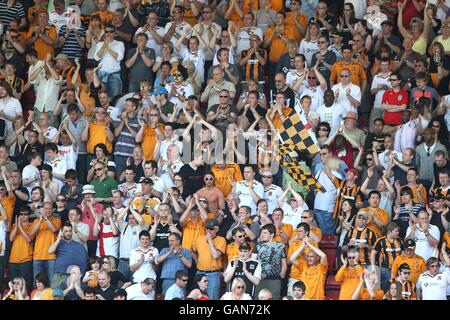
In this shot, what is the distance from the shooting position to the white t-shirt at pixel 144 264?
2670 centimetres

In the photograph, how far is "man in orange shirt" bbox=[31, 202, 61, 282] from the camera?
2716 centimetres

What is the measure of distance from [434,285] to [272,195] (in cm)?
307

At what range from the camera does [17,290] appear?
26.5 metres

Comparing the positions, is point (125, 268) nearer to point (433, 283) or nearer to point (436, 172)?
point (433, 283)

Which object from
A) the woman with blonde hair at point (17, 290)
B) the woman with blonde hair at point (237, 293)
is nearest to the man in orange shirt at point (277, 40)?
the woman with blonde hair at point (237, 293)

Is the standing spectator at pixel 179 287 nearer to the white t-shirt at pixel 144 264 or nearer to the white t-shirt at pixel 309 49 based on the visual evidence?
the white t-shirt at pixel 144 264

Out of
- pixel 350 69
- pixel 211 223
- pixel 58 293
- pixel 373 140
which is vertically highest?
pixel 350 69

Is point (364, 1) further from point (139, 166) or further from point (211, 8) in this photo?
point (139, 166)

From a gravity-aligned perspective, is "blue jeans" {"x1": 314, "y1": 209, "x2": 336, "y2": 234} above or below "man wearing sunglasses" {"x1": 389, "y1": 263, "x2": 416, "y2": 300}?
above

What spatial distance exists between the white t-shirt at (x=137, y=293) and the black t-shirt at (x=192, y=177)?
7.08 ft

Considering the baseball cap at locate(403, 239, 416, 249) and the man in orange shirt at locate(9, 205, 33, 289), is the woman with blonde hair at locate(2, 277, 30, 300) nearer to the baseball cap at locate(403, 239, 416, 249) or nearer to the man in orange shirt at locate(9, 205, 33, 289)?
the man in orange shirt at locate(9, 205, 33, 289)

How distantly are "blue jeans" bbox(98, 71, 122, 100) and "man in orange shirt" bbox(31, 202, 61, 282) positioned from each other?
3.38 m

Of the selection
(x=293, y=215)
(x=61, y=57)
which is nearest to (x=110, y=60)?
(x=61, y=57)

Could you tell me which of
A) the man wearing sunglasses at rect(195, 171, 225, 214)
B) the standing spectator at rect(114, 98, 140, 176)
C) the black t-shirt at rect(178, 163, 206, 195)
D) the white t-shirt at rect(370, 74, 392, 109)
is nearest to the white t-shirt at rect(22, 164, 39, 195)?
the standing spectator at rect(114, 98, 140, 176)
